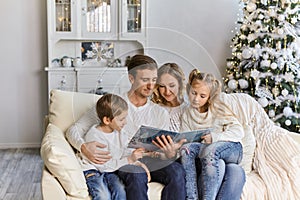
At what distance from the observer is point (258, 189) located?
9.37 ft

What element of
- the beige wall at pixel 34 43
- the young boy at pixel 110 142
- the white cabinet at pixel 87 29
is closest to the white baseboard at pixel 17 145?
the beige wall at pixel 34 43

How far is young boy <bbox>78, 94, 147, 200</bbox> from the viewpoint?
107 inches

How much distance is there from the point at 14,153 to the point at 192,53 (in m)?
2.69

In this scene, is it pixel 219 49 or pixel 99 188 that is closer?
pixel 99 188

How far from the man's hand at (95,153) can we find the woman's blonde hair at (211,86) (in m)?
0.59

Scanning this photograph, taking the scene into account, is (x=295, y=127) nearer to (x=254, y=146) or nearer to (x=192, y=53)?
(x=254, y=146)

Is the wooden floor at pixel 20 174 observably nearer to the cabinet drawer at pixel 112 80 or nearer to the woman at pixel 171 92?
the cabinet drawer at pixel 112 80

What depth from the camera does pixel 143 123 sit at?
2.81 meters

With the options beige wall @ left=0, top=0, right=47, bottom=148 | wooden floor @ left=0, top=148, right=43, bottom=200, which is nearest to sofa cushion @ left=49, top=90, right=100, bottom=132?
wooden floor @ left=0, top=148, right=43, bottom=200

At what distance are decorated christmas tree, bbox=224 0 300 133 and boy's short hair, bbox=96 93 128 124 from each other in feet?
6.77

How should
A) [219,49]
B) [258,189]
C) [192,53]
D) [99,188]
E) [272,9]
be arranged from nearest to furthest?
[99,188], [258,189], [192,53], [272,9], [219,49]

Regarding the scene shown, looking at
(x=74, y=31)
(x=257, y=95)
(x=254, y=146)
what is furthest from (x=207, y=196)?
(x=74, y=31)

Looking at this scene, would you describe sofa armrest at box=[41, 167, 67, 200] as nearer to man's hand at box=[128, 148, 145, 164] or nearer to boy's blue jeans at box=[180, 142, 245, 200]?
man's hand at box=[128, 148, 145, 164]

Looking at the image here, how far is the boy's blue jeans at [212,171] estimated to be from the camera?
277 centimetres
